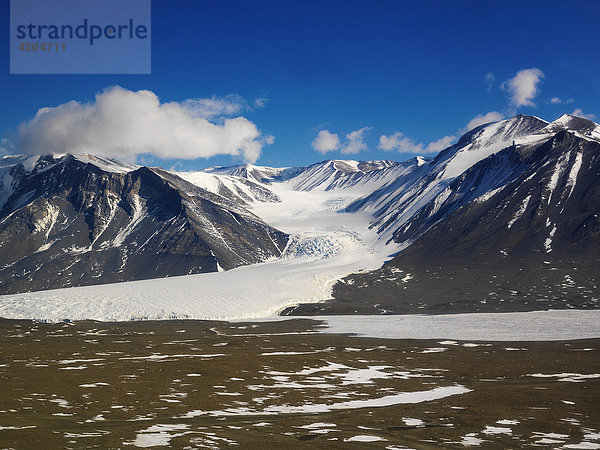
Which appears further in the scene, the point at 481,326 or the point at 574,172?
the point at 574,172

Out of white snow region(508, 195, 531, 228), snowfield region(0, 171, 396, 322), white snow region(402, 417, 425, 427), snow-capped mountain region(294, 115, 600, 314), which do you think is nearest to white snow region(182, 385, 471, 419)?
white snow region(402, 417, 425, 427)

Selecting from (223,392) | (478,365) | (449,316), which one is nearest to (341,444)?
(223,392)

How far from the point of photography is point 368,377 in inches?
1580

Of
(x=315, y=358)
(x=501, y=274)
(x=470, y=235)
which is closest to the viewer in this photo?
(x=315, y=358)

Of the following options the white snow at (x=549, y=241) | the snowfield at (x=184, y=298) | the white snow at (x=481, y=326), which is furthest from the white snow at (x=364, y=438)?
the white snow at (x=549, y=241)

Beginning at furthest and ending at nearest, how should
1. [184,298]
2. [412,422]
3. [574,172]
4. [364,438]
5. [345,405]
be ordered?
[574,172], [184,298], [345,405], [412,422], [364,438]

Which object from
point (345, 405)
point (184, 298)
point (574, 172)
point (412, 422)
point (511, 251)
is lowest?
point (345, 405)

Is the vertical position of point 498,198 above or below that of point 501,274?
above

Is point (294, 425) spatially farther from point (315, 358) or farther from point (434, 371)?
point (315, 358)

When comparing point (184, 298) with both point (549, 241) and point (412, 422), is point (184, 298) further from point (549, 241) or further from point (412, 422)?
point (549, 241)

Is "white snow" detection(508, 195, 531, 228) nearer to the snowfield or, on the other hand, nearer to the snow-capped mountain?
the snow-capped mountain

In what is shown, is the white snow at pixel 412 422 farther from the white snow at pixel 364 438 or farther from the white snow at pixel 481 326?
the white snow at pixel 481 326

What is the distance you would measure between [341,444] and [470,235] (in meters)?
158

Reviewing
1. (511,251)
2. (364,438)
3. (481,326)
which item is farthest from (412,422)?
(511,251)
